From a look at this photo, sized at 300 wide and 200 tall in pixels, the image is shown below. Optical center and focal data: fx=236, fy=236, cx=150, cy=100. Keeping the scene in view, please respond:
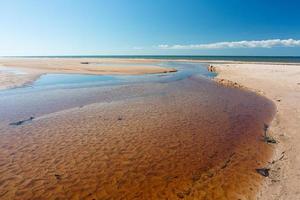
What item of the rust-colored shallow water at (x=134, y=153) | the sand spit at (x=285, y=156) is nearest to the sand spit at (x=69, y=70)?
the rust-colored shallow water at (x=134, y=153)

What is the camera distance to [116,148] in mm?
11008

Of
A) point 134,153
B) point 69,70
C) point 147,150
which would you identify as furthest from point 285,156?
point 69,70

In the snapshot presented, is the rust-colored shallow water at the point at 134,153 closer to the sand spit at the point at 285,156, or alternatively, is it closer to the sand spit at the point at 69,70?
the sand spit at the point at 285,156

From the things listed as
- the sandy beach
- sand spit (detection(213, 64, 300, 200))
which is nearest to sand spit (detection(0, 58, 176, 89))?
the sandy beach

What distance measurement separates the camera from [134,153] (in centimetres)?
1052

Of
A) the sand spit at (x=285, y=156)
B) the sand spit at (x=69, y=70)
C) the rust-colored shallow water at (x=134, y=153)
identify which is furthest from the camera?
the sand spit at (x=69, y=70)

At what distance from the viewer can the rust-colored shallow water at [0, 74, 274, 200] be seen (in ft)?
25.7

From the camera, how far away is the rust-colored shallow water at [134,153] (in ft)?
25.7

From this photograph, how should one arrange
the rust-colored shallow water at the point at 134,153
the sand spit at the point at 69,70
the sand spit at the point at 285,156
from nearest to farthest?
the sand spit at the point at 285,156, the rust-colored shallow water at the point at 134,153, the sand spit at the point at 69,70

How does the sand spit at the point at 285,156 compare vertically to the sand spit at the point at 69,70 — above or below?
below

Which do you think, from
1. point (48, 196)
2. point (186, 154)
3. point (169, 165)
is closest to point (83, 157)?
point (48, 196)

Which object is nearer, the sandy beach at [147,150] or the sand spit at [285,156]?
the sand spit at [285,156]

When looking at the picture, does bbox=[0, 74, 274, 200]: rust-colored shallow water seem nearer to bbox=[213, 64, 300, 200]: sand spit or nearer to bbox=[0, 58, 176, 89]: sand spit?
bbox=[213, 64, 300, 200]: sand spit

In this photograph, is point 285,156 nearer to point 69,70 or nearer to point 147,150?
point 147,150
